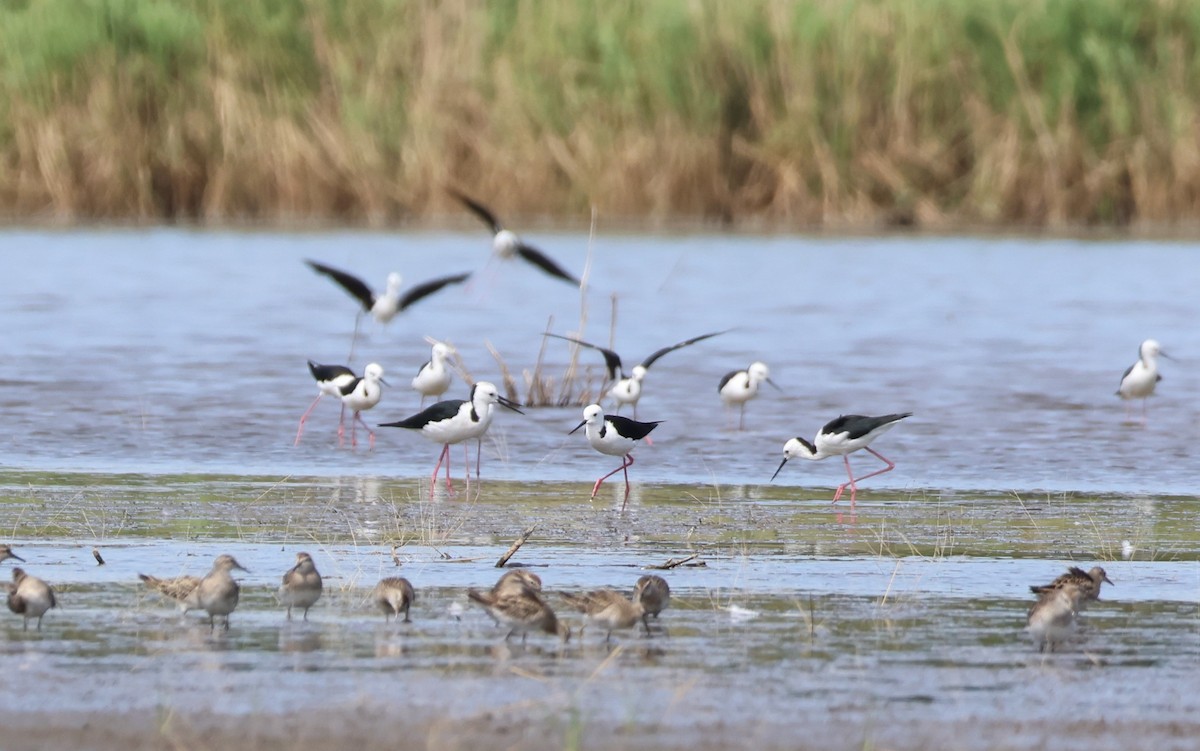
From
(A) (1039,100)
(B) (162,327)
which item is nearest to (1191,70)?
(A) (1039,100)

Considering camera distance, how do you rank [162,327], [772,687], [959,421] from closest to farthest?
[772,687] → [959,421] → [162,327]

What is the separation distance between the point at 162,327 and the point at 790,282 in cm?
741

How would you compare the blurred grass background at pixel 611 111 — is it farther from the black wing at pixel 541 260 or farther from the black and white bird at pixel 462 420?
the black and white bird at pixel 462 420

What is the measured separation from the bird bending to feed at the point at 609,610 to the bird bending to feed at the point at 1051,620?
1214mm

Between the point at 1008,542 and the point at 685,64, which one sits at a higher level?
the point at 685,64

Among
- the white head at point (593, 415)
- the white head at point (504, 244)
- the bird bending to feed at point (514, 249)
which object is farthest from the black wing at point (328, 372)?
the white head at point (593, 415)

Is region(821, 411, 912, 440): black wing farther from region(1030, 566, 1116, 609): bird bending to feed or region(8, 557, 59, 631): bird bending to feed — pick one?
region(8, 557, 59, 631): bird bending to feed

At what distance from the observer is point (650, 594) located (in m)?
7.04

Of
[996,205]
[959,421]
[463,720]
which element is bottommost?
[463,720]

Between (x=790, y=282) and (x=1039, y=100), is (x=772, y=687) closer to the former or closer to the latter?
(x=790, y=282)

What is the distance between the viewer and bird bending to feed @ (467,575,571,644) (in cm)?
667

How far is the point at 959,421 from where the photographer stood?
47.1 ft

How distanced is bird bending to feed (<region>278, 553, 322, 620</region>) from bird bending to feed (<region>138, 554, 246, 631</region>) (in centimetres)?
16

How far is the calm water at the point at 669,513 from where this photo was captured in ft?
20.2
